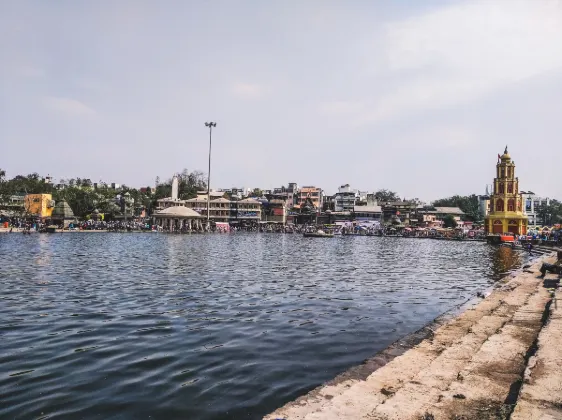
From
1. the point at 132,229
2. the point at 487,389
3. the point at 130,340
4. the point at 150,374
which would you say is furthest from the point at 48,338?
the point at 132,229

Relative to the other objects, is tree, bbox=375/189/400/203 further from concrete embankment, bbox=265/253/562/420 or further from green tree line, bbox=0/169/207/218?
concrete embankment, bbox=265/253/562/420

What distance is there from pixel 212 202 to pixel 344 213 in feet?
129

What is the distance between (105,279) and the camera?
72.8 ft

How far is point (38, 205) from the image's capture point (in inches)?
3964

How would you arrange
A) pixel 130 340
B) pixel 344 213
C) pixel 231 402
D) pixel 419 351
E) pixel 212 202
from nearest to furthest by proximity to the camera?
pixel 231 402 → pixel 419 351 → pixel 130 340 → pixel 212 202 → pixel 344 213

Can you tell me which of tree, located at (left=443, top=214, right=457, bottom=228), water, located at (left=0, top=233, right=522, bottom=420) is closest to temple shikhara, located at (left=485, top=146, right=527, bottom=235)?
tree, located at (left=443, top=214, right=457, bottom=228)

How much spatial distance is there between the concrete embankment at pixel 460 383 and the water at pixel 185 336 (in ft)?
4.07

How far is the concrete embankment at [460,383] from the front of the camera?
6.00 meters

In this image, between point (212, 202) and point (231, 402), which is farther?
point (212, 202)

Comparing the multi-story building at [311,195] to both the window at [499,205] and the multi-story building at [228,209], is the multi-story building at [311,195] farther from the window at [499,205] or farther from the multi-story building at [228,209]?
the window at [499,205]

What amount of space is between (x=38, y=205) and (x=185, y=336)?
104 meters

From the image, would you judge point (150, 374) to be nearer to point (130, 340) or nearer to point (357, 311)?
point (130, 340)

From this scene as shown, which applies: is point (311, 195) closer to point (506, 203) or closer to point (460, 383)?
point (506, 203)

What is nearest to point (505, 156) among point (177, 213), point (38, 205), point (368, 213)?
point (368, 213)
